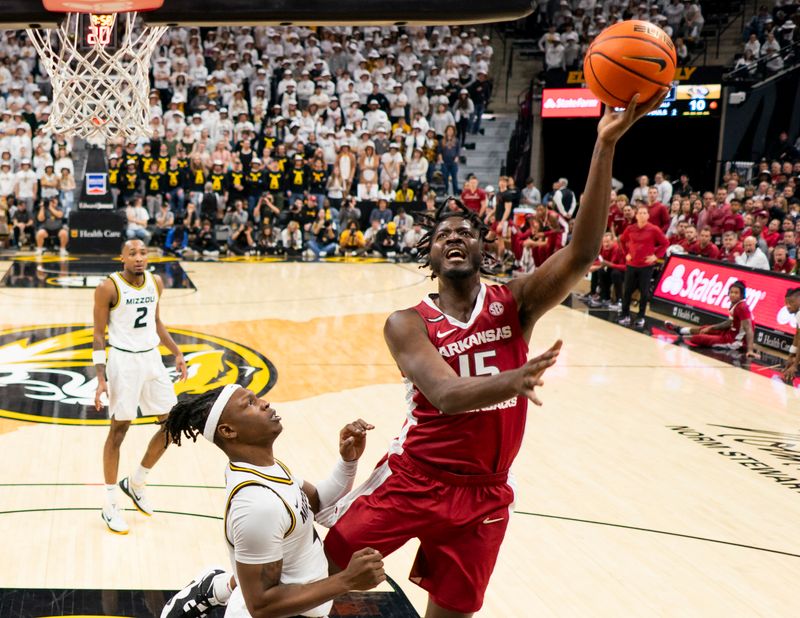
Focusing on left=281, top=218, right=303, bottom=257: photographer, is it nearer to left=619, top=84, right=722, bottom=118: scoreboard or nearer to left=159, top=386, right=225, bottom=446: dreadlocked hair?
left=619, top=84, right=722, bottom=118: scoreboard

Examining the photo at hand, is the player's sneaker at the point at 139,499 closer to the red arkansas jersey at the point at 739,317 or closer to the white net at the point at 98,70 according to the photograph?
the white net at the point at 98,70

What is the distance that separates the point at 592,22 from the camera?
A: 2292 centimetres

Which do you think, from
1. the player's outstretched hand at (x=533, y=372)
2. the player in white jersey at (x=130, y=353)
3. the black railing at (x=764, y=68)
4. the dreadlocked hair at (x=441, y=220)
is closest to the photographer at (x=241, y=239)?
the black railing at (x=764, y=68)

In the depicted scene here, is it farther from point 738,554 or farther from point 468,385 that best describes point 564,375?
point 468,385

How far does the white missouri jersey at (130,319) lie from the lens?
18.2ft

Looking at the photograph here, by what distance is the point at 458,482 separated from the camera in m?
3.15

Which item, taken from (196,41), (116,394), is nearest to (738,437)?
(116,394)

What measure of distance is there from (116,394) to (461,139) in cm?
1702

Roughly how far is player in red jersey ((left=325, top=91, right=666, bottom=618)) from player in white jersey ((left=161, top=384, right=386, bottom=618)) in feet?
1.03

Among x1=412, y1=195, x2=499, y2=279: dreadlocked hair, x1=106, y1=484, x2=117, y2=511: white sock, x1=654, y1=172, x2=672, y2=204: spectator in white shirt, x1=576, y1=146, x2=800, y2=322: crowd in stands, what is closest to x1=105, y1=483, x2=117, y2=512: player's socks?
x1=106, y1=484, x2=117, y2=511: white sock

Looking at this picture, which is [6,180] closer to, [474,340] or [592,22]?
[592,22]

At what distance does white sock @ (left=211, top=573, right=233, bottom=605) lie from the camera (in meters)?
3.41

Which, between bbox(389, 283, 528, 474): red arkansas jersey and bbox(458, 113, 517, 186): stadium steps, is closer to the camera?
bbox(389, 283, 528, 474): red arkansas jersey

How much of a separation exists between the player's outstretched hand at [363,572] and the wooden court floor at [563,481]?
187 cm
